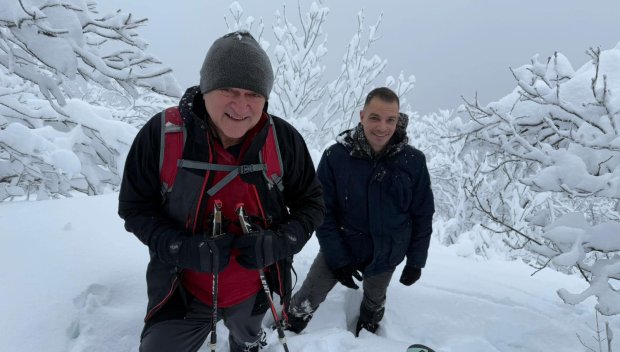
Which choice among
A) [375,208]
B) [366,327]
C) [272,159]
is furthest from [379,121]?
[366,327]

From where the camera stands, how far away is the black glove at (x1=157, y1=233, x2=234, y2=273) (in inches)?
57.7

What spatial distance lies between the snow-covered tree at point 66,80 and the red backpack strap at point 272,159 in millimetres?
1431

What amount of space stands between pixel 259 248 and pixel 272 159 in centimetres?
41

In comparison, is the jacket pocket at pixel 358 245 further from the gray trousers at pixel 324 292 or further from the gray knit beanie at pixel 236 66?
the gray knit beanie at pixel 236 66

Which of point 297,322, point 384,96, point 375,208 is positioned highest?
point 384,96

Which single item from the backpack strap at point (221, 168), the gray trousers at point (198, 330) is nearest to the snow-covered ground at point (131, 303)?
the gray trousers at point (198, 330)

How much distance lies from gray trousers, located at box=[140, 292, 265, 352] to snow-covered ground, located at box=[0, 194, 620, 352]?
0.44m

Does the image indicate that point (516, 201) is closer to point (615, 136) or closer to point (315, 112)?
point (315, 112)

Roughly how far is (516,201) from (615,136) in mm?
7101

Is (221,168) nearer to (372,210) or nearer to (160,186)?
(160,186)

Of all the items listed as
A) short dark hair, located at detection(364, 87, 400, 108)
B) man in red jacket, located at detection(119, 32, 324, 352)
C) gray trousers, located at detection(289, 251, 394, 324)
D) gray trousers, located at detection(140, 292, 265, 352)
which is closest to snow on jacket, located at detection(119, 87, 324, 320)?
man in red jacket, located at detection(119, 32, 324, 352)

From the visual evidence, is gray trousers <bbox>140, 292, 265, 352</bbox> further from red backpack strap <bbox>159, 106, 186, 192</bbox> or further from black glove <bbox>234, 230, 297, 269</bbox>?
red backpack strap <bbox>159, 106, 186, 192</bbox>

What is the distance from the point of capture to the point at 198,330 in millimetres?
1767

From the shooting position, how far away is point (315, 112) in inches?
334
